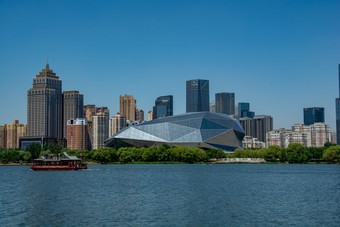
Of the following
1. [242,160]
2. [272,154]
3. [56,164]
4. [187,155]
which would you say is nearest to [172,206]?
[56,164]

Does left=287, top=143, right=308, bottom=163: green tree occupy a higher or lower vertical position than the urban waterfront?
higher

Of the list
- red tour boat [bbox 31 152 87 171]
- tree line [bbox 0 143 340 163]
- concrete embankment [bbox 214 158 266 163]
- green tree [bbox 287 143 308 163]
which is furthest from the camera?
concrete embankment [bbox 214 158 266 163]

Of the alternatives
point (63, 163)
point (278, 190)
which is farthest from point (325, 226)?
point (63, 163)

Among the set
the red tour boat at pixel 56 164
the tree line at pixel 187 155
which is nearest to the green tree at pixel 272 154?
the tree line at pixel 187 155

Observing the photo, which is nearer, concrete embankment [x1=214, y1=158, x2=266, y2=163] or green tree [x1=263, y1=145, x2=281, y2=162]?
green tree [x1=263, y1=145, x2=281, y2=162]

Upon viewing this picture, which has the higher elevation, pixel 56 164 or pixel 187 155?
pixel 187 155

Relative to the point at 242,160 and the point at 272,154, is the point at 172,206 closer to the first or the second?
the point at 272,154

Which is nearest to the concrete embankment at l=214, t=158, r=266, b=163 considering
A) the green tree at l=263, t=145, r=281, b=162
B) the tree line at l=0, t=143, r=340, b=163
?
Result: the tree line at l=0, t=143, r=340, b=163

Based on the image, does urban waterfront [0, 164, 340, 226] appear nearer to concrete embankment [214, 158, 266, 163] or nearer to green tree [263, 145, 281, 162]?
green tree [263, 145, 281, 162]

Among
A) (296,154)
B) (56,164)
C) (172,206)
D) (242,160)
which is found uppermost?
(296,154)

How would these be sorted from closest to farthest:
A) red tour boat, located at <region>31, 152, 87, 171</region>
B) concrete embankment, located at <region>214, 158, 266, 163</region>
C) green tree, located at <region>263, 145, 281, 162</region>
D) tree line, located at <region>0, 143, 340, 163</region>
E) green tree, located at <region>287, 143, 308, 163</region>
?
red tour boat, located at <region>31, 152, 87, 171</region> → green tree, located at <region>287, 143, 308, 163</region> → tree line, located at <region>0, 143, 340, 163</region> → green tree, located at <region>263, 145, 281, 162</region> → concrete embankment, located at <region>214, 158, 266, 163</region>

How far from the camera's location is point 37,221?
139 feet

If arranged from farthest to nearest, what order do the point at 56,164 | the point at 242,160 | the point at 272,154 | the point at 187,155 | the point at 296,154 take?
the point at 242,160
the point at 272,154
the point at 187,155
the point at 296,154
the point at 56,164

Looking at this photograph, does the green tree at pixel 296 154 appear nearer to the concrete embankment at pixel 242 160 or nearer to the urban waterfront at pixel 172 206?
the concrete embankment at pixel 242 160
